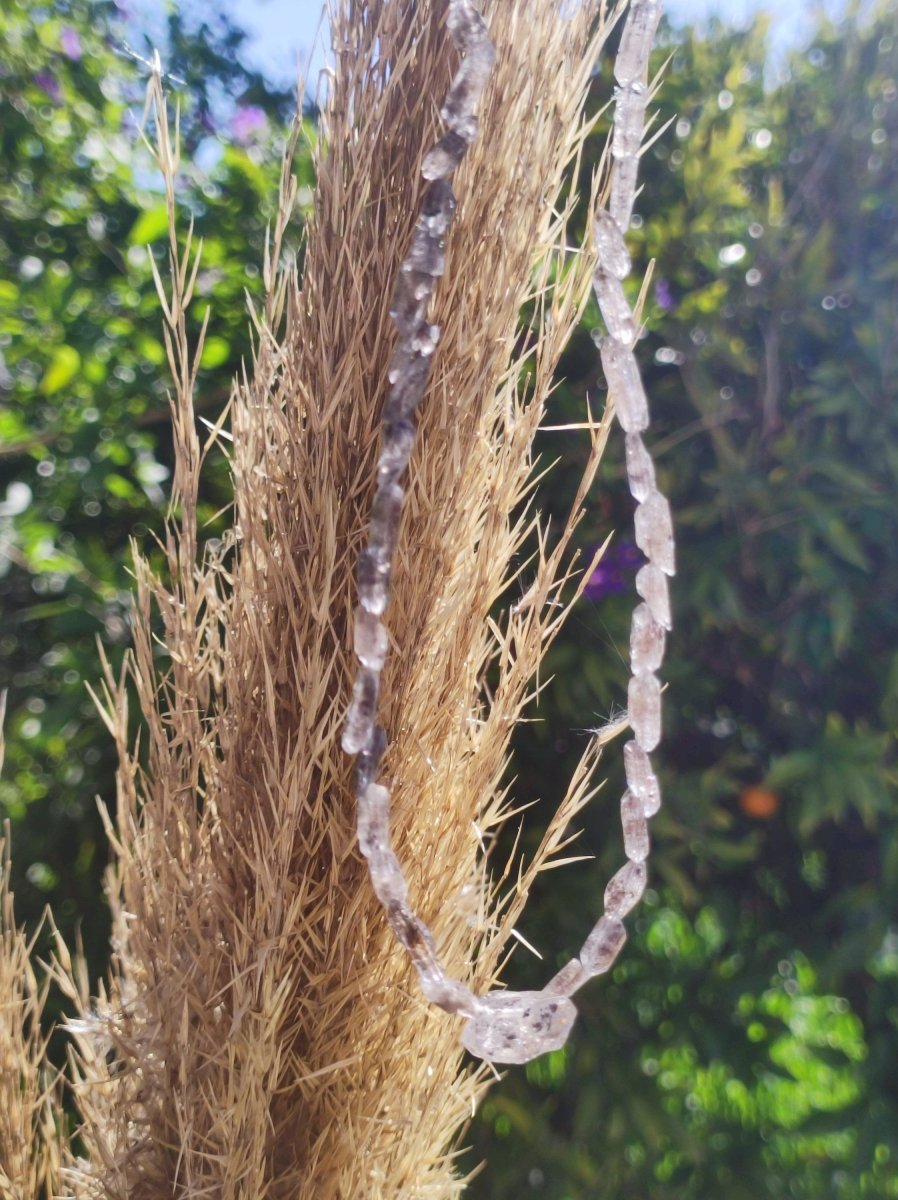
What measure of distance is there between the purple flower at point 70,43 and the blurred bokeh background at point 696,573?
4 cm

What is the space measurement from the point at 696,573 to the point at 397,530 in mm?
756

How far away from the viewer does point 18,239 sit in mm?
1302

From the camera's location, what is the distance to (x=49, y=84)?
1327 millimetres

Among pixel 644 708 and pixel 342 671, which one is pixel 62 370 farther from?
pixel 644 708

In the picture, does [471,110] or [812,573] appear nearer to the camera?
[471,110]

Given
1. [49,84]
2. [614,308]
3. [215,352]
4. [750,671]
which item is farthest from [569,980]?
[49,84]

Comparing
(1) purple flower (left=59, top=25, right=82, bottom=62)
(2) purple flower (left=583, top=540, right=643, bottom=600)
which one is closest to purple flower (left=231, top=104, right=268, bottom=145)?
(1) purple flower (left=59, top=25, right=82, bottom=62)

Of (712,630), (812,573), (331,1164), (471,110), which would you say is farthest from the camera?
(712,630)

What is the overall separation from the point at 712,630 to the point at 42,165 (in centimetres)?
112

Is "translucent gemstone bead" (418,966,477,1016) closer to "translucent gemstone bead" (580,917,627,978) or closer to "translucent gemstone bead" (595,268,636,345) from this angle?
"translucent gemstone bead" (580,917,627,978)

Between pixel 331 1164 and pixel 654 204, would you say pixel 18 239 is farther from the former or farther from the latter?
pixel 331 1164

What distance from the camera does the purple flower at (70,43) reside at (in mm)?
1327

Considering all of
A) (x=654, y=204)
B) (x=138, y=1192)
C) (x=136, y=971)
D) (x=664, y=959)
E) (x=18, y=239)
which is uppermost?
(x=654, y=204)

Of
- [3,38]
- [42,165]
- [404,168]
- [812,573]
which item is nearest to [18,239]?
[42,165]
